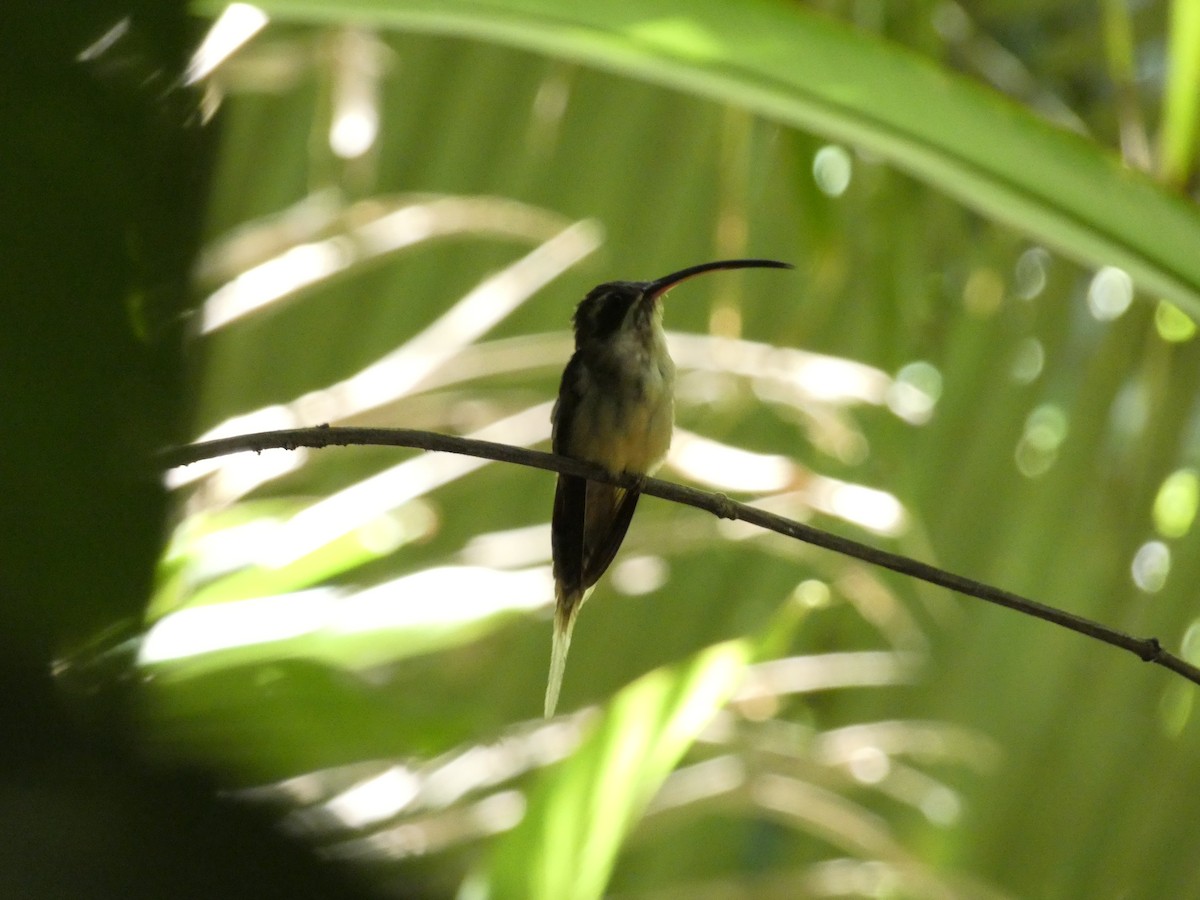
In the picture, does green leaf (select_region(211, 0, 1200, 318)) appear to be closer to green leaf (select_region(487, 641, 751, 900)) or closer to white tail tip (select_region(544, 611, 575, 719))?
green leaf (select_region(487, 641, 751, 900))

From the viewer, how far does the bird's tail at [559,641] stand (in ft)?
5.42

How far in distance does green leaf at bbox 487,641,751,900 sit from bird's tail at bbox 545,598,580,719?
18cm

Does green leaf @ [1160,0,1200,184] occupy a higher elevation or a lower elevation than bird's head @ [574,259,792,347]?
lower

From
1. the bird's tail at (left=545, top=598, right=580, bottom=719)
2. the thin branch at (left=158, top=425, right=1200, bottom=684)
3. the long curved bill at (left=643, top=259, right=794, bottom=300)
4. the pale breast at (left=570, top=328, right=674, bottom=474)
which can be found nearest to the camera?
the thin branch at (left=158, top=425, right=1200, bottom=684)

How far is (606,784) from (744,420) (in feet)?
6.61

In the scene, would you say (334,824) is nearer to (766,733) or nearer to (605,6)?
(605,6)

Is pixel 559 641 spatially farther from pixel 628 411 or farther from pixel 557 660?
pixel 628 411

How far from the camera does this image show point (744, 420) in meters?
3.24

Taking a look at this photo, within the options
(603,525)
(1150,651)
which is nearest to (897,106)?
(1150,651)

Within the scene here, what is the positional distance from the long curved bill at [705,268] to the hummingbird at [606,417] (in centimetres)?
1

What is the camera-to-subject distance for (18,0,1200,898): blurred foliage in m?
0.93

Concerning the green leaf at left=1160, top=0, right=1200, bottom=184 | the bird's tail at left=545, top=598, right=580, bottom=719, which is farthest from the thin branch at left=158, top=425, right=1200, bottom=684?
the bird's tail at left=545, top=598, right=580, bottom=719

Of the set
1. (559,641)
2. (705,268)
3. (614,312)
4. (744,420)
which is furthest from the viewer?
(744,420)

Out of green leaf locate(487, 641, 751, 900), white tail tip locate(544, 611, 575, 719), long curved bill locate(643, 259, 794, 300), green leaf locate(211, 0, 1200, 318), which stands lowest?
green leaf locate(487, 641, 751, 900)
